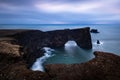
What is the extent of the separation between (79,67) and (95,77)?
5.32 ft

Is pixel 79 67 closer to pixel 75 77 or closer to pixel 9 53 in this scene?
pixel 75 77

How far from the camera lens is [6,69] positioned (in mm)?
11555

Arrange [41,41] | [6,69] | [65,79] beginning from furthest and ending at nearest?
[41,41] < [6,69] < [65,79]

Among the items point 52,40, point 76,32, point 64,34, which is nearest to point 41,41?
point 52,40

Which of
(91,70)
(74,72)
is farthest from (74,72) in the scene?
(91,70)

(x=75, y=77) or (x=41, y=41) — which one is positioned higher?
(x=75, y=77)

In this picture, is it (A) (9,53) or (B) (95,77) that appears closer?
(B) (95,77)

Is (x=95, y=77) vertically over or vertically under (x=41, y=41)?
A: over

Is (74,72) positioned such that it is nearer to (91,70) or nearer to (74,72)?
(74,72)

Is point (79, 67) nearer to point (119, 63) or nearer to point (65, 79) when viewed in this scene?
point (65, 79)

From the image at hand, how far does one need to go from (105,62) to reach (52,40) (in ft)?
155

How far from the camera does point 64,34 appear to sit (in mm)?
59969

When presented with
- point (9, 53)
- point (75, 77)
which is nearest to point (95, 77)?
point (75, 77)

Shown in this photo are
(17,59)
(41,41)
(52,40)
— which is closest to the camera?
(17,59)
